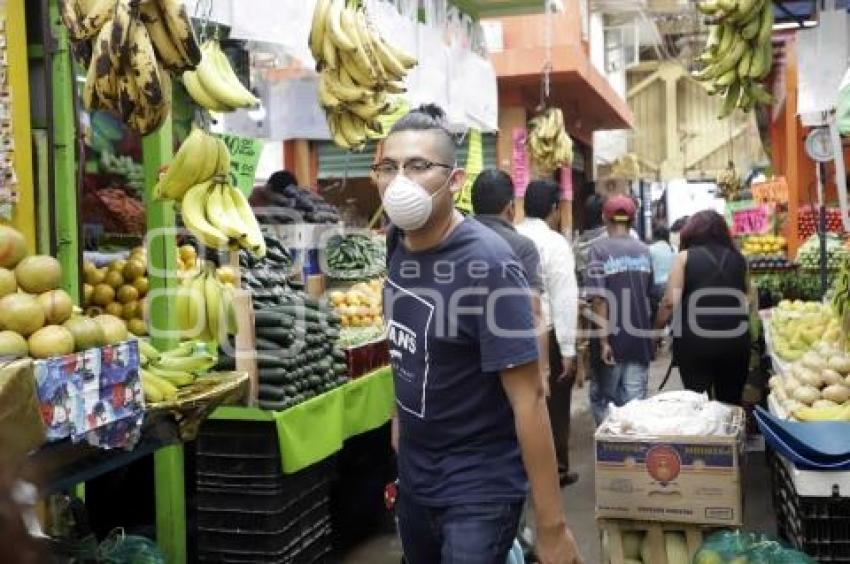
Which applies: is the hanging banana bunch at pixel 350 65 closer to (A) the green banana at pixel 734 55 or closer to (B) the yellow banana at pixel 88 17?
(B) the yellow banana at pixel 88 17

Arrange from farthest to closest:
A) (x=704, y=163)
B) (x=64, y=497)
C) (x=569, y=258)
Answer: (x=704, y=163) < (x=569, y=258) < (x=64, y=497)

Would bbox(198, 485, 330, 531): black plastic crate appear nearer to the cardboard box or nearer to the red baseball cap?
the cardboard box

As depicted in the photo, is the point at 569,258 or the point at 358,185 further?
the point at 358,185

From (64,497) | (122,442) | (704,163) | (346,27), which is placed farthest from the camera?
(704,163)

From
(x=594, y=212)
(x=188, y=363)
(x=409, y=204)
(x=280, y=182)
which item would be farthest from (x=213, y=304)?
(x=594, y=212)

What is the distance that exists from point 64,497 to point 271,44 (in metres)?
2.36

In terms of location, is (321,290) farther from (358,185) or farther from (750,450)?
(358,185)

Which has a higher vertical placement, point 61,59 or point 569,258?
point 61,59

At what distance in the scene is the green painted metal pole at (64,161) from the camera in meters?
3.90

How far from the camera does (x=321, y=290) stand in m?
6.91

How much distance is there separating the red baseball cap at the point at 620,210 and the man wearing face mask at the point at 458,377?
12.6ft

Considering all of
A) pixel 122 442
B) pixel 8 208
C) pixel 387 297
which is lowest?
pixel 122 442

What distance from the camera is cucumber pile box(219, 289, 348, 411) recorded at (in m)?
4.56

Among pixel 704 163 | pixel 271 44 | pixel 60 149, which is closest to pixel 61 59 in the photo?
pixel 60 149
